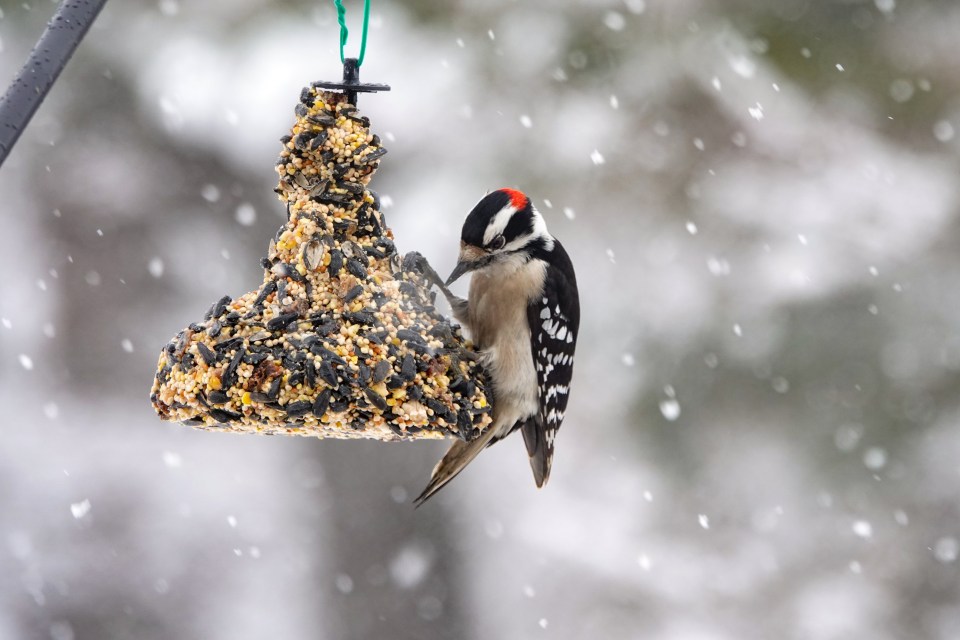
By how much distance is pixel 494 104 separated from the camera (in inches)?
224

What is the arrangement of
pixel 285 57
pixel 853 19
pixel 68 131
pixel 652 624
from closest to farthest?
pixel 853 19 < pixel 285 57 < pixel 68 131 < pixel 652 624

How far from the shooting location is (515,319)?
3471 millimetres

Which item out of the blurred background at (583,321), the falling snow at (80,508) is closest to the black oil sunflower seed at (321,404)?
the blurred background at (583,321)

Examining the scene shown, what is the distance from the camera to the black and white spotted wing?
Answer: 11.6ft

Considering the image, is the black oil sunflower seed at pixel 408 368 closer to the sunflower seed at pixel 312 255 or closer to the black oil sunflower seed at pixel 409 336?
the black oil sunflower seed at pixel 409 336

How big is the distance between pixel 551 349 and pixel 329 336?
3.49 ft

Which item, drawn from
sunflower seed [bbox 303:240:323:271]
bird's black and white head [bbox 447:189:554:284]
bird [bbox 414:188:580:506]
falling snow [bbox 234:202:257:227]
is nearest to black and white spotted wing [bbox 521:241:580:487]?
bird [bbox 414:188:580:506]

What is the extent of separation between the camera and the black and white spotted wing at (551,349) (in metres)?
3.53

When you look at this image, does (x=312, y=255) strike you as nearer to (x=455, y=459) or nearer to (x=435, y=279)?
(x=435, y=279)

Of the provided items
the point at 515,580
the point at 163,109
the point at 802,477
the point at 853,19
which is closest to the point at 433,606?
the point at 515,580

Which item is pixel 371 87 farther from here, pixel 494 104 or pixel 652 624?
pixel 652 624

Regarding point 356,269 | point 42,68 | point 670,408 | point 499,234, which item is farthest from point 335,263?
point 670,408

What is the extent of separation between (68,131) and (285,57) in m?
1.30

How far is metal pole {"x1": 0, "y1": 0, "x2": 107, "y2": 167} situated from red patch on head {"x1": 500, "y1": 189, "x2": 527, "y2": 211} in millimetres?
1671
